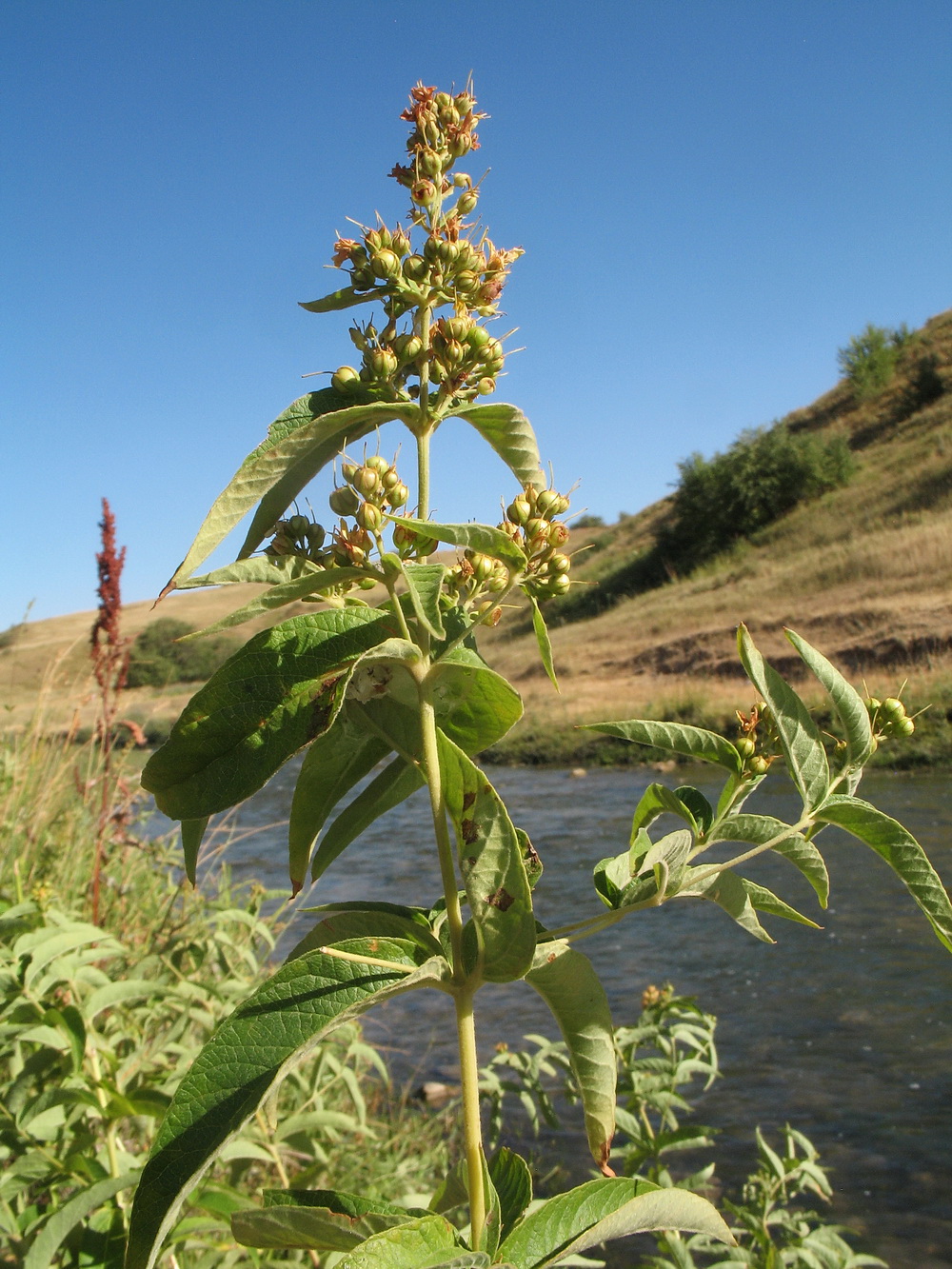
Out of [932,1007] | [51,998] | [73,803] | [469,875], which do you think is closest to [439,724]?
[469,875]

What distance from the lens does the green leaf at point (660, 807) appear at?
35.2 inches

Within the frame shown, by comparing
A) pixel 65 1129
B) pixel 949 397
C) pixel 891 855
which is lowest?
pixel 65 1129

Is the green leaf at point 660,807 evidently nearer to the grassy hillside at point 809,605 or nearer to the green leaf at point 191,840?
the green leaf at point 191,840

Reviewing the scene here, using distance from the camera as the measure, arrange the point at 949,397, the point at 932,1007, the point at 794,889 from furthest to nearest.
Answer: the point at 949,397, the point at 794,889, the point at 932,1007

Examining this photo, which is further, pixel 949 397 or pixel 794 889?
pixel 949 397

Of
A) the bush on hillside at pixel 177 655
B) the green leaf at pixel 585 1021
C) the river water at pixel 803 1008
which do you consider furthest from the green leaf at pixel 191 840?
the bush on hillside at pixel 177 655

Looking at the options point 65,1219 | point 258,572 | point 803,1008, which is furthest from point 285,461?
point 803,1008

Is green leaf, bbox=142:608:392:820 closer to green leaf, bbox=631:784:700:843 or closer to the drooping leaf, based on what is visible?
the drooping leaf

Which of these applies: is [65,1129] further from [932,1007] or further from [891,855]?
[932,1007]

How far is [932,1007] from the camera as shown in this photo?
6508mm

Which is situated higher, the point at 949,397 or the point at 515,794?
the point at 949,397

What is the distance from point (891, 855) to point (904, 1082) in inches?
233

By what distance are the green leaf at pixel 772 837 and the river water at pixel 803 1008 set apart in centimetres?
306

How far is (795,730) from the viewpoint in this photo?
0.85 metres
